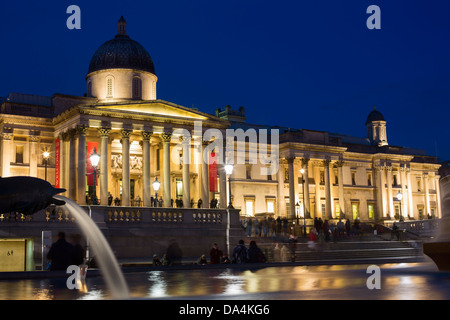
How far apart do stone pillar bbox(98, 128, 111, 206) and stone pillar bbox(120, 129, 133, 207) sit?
1399mm

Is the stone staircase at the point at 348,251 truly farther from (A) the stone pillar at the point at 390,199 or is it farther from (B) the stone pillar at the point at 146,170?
(A) the stone pillar at the point at 390,199

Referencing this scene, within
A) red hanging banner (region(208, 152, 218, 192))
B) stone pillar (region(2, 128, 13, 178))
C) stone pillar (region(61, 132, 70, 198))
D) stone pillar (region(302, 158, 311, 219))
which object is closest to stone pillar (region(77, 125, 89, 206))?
stone pillar (region(61, 132, 70, 198))

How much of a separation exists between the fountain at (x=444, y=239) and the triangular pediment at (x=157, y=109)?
34.7 m

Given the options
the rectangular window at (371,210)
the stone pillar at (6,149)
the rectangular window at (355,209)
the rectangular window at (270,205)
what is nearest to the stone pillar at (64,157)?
the stone pillar at (6,149)

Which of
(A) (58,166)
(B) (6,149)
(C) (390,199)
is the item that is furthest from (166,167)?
(C) (390,199)

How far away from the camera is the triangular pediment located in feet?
153

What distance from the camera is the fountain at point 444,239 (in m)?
14.1

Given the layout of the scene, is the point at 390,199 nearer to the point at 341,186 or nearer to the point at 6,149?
the point at 341,186

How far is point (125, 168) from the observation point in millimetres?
46344

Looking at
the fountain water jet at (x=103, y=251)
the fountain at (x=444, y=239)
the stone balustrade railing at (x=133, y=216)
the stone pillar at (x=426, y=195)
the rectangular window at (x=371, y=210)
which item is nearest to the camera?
the fountain water jet at (x=103, y=251)

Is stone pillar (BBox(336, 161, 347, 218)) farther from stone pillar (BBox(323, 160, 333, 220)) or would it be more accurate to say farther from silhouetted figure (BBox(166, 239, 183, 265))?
silhouetted figure (BBox(166, 239, 183, 265))

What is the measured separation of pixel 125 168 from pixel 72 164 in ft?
13.2
